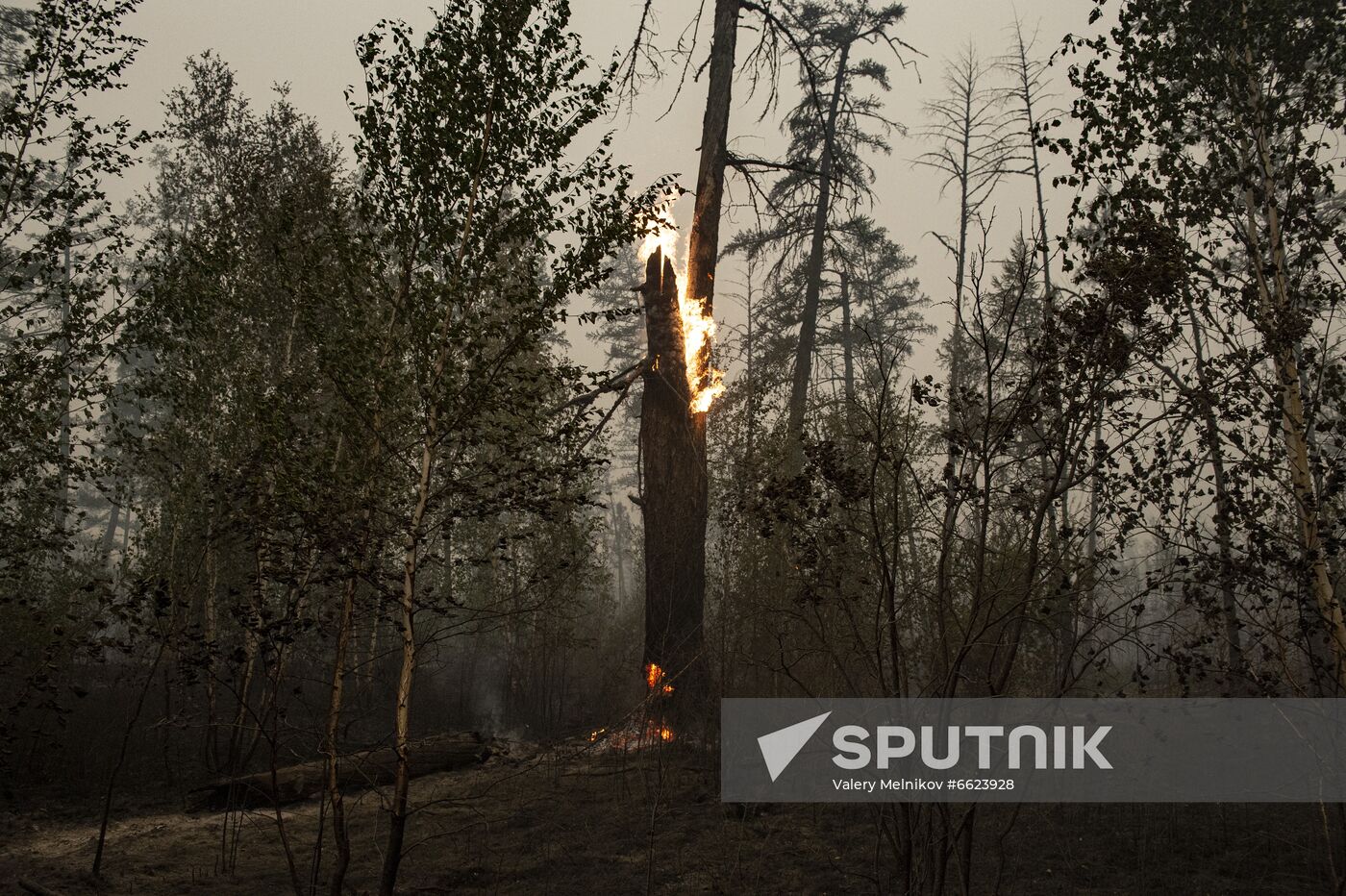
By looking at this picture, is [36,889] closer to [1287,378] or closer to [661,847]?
[661,847]

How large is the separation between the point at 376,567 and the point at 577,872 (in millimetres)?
3254

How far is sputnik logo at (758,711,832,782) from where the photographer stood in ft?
31.0

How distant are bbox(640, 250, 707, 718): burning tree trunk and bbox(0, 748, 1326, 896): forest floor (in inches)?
68.8

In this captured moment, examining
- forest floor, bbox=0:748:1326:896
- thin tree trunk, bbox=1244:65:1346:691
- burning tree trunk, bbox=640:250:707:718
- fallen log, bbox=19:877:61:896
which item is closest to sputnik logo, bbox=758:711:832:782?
forest floor, bbox=0:748:1326:896

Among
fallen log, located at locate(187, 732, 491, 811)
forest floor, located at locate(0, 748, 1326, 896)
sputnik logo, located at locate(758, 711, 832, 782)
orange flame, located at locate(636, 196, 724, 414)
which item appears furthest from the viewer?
orange flame, located at locate(636, 196, 724, 414)

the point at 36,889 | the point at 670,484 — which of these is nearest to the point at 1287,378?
the point at 670,484

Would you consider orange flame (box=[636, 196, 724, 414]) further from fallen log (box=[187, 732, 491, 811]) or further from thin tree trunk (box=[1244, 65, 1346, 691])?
thin tree trunk (box=[1244, 65, 1346, 691])

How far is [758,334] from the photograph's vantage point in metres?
26.4

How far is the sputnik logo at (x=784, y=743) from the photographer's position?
31.0 ft

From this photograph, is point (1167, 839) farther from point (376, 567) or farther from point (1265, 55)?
point (376, 567)

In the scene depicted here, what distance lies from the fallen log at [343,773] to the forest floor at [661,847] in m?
0.28

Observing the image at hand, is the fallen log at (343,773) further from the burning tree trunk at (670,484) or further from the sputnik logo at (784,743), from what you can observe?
the sputnik logo at (784,743)

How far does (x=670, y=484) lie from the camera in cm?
1127

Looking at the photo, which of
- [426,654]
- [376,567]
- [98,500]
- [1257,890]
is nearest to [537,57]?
[376,567]
